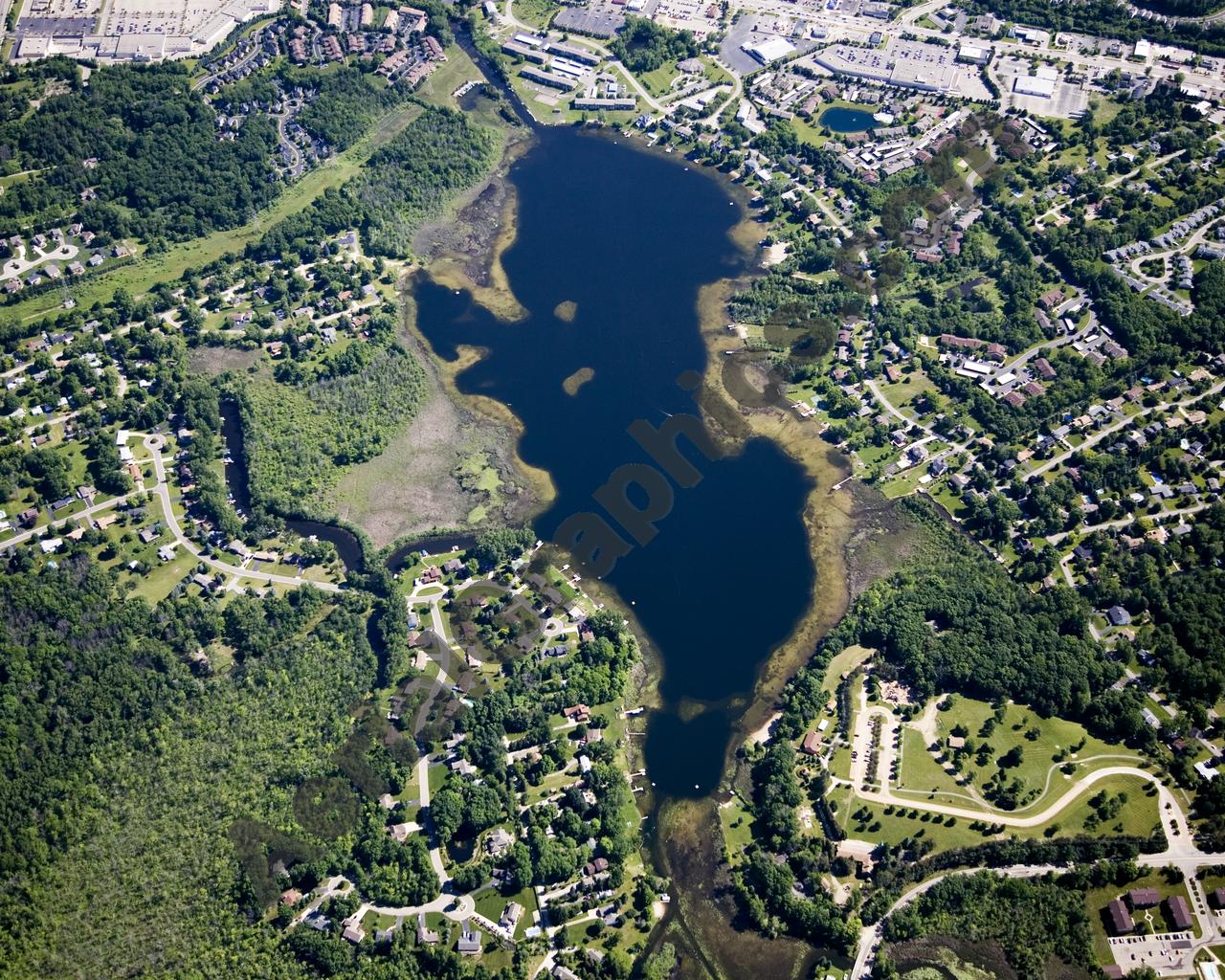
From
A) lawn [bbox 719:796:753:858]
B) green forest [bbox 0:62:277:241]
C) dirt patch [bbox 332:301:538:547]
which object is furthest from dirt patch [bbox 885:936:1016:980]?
green forest [bbox 0:62:277:241]

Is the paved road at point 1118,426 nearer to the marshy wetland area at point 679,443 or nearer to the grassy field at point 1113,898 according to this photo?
the marshy wetland area at point 679,443

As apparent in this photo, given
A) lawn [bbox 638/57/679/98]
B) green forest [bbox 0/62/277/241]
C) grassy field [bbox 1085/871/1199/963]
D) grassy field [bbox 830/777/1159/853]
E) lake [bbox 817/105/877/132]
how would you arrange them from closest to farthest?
grassy field [bbox 1085/871/1199/963]
grassy field [bbox 830/777/1159/853]
green forest [bbox 0/62/277/241]
lake [bbox 817/105/877/132]
lawn [bbox 638/57/679/98]

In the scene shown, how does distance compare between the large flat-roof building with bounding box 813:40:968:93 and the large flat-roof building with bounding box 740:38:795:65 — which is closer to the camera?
the large flat-roof building with bounding box 813:40:968:93

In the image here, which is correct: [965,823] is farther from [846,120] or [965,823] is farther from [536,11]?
[536,11]

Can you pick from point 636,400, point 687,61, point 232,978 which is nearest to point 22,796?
point 232,978

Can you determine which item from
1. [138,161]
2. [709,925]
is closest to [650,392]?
[709,925]

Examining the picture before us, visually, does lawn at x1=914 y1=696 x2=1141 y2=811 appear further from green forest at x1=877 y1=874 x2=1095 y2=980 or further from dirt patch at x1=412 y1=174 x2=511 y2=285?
dirt patch at x1=412 y1=174 x2=511 y2=285
